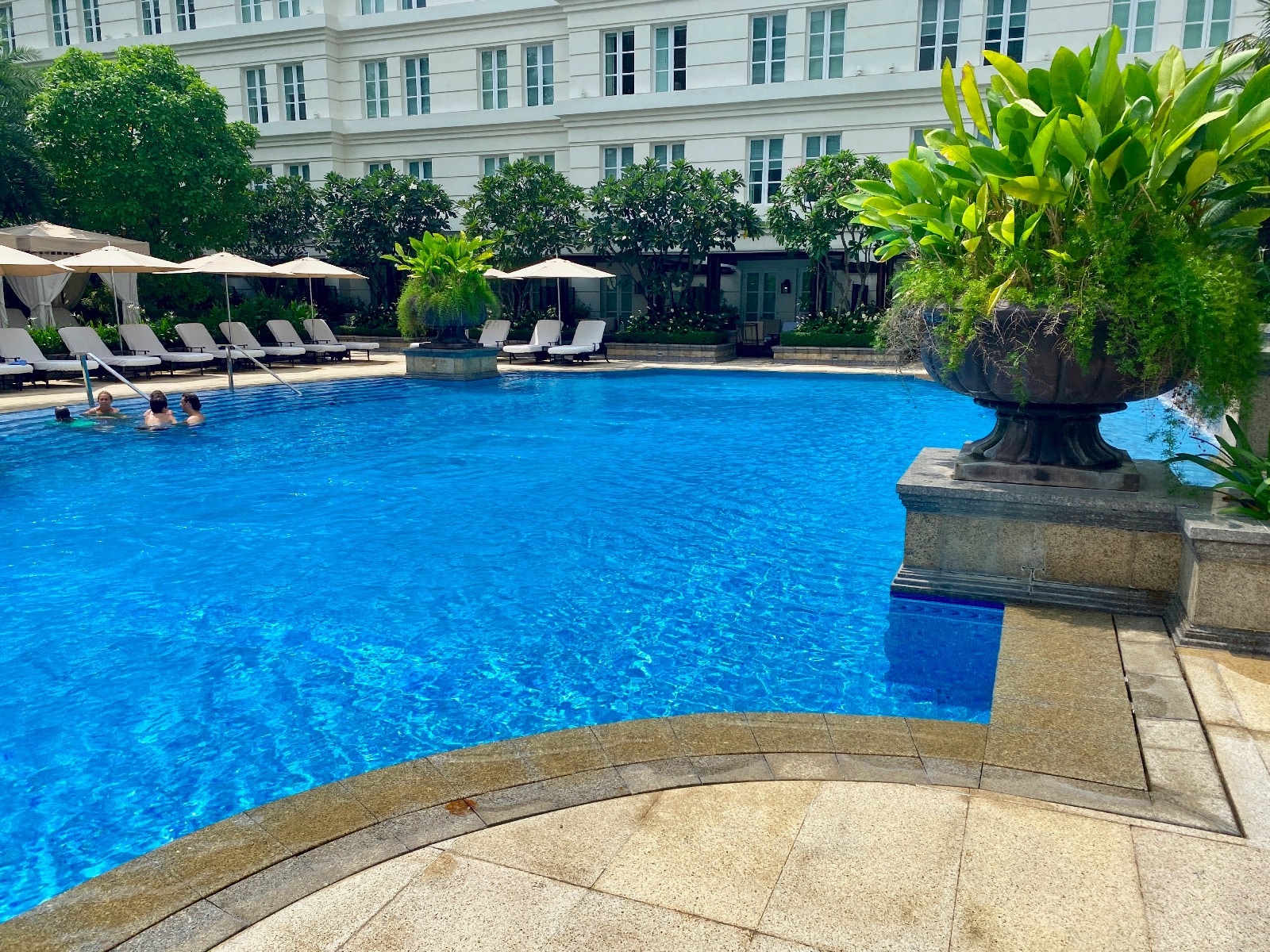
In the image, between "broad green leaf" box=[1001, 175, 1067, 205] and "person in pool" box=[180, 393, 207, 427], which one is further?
"person in pool" box=[180, 393, 207, 427]

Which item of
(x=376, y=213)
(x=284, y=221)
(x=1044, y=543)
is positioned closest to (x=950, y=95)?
(x=1044, y=543)

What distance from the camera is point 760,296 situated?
3341 centimetres

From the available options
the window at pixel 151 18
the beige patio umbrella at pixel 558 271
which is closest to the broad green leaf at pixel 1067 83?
the beige patio umbrella at pixel 558 271

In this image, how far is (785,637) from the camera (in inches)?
243

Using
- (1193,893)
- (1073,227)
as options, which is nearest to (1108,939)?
(1193,893)

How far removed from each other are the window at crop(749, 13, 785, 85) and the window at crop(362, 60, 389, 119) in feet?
50.0

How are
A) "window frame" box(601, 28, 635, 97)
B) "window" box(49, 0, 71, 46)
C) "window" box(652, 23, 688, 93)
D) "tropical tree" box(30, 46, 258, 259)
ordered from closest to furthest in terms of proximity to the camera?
"tropical tree" box(30, 46, 258, 259) → "window" box(652, 23, 688, 93) → "window frame" box(601, 28, 635, 97) → "window" box(49, 0, 71, 46)

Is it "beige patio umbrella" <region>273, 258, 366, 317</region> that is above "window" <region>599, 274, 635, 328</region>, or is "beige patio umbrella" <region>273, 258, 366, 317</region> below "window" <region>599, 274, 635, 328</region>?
above

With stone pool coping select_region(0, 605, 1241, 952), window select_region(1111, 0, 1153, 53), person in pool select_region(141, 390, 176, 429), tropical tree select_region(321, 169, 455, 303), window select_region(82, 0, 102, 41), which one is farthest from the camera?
window select_region(82, 0, 102, 41)

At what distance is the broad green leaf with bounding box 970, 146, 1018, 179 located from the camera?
5.29 metres

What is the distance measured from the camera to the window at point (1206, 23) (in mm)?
24359

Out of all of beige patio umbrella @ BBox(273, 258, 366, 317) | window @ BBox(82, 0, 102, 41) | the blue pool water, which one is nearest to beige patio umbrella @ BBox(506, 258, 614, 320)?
beige patio umbrella @ BBox(273, 258, 366, 317)

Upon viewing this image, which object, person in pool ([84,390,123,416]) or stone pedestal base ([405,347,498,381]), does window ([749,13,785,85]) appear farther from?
person in pool ([84,390,123,416])

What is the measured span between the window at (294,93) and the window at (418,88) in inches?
170
